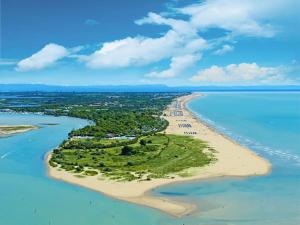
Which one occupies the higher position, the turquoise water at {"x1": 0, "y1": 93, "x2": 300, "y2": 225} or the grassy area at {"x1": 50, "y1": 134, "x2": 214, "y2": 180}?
the grassy area at {"x1": 50, "y1": 134, "x2": 214, "y2": 180}

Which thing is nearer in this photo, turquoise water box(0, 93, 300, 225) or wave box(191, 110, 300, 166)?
turquoise water box(0, 93, 300, 225)

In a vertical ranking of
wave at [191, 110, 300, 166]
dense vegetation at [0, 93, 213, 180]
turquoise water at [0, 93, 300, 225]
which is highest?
dense vegetation at [0, 93, 213, 180]

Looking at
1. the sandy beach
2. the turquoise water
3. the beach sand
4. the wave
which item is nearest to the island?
the beach sand

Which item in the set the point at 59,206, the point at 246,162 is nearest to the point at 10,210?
the point at 59,206

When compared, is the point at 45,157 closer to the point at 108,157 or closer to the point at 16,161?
the point at 16,161

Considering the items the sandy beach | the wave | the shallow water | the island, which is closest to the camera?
the shallow water

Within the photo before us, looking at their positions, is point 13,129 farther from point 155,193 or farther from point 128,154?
point 155,193

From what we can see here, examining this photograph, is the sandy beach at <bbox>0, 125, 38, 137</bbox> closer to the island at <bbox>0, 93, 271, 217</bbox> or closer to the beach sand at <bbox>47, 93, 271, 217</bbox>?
the island at <bbox>0, 93, 271, 217</bbox>

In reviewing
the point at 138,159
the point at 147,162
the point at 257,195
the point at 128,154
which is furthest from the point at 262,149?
the point at 257,195
